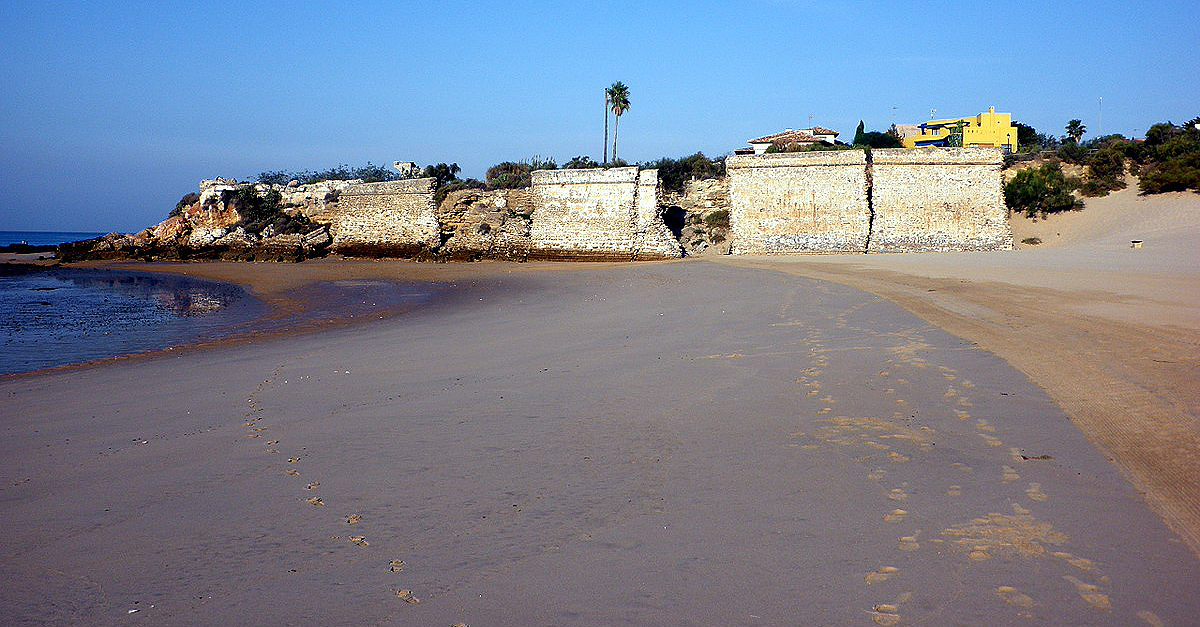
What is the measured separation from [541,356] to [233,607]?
5351mm

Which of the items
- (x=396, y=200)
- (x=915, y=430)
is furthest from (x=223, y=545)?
(x=396, y=200)

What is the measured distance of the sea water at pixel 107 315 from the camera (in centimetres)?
1043

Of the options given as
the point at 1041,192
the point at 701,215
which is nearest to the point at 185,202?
the point at 701,215

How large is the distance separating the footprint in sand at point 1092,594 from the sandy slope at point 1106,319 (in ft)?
2.12

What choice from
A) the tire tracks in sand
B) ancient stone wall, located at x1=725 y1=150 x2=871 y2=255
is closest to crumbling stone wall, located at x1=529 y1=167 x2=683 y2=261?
ancient stone wall, located at x1=725 y1=150 x2=871 y2=255

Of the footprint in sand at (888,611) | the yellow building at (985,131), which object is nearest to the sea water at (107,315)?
the footprint in sand at (888,611)

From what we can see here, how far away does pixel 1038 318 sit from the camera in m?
9.40

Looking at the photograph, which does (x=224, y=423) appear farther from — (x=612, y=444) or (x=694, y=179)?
(x=694, y=179)

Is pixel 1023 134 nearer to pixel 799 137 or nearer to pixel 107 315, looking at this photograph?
pixel 799 137

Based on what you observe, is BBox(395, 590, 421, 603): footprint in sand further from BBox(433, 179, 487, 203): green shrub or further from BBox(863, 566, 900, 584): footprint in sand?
BBox(433, 179, 487, 203): green shrub

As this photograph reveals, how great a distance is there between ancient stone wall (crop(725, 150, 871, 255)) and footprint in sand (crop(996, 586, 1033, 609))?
24323 mm

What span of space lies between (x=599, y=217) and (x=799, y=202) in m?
7.36

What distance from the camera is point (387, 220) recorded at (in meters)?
34.8

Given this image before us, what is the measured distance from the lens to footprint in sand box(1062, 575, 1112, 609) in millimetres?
2551
